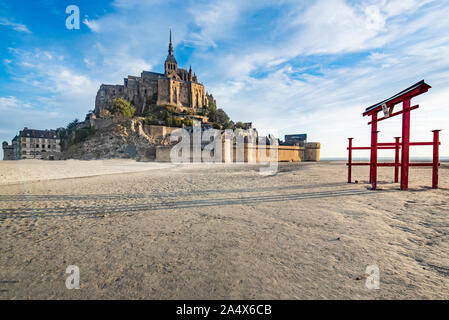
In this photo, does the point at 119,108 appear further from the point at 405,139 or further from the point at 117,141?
the point at 405,139

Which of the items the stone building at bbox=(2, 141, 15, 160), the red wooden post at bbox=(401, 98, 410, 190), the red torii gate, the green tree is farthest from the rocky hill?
the red wooden post at bbox=(401, 98, 410, 190)

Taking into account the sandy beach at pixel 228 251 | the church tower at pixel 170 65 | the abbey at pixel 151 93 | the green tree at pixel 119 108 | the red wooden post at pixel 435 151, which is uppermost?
the church tower at pixel 170 65

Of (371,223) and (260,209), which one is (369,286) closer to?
(371,223)

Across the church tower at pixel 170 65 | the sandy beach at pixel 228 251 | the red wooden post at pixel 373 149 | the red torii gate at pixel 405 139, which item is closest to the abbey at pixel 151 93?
the church tower at pixel 170 65

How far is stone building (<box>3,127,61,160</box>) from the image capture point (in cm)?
5931

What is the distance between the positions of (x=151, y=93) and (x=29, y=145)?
4270cm

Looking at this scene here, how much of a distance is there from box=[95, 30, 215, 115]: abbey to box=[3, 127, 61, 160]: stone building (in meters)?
18.1

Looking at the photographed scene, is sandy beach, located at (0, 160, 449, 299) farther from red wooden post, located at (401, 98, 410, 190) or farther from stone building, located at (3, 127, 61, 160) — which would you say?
stone building, located at (3, 127, 61, 160)

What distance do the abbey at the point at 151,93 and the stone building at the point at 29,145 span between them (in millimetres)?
18149

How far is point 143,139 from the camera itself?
45.7 meters

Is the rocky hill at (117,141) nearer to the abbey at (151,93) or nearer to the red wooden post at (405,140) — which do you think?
the abbey at (151,93)

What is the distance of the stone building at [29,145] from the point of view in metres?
59.3

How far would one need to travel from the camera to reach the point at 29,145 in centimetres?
6050
